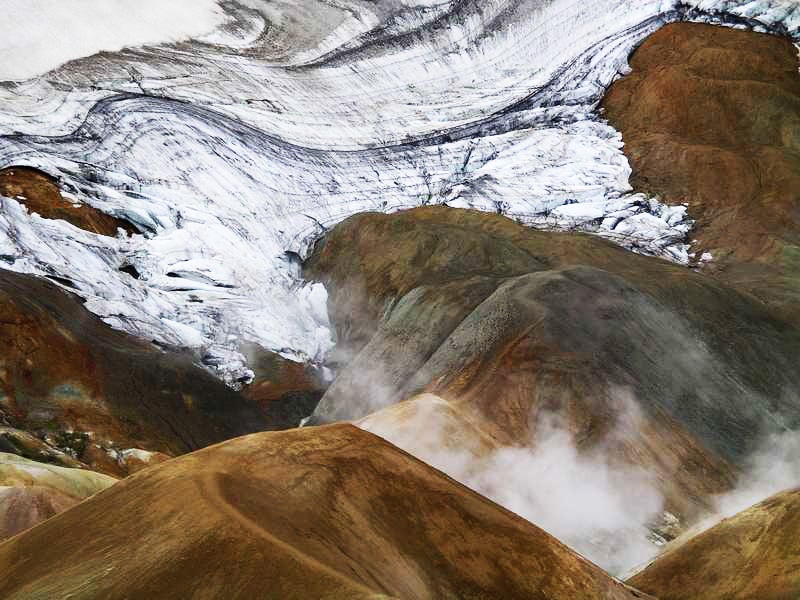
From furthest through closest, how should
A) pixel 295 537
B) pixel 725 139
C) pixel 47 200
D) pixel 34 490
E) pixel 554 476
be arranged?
pixel 725 139
pixel 47 200
pixel 554 476
pixel 34 490
pixel 295 537

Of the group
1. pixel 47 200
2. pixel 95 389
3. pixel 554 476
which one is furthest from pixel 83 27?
pixel 554 476

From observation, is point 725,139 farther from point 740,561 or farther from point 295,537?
point 295,537

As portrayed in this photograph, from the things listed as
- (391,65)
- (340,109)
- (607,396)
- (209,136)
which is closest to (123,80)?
(209,136)

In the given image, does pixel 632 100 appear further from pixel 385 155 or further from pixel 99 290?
pixel 99 290

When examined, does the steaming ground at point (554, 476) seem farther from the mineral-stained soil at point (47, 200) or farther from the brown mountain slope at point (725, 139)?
the mineral-stained soil at point (47, 200)

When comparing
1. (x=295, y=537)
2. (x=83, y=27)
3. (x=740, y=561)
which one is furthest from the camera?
(x=83, y=27)

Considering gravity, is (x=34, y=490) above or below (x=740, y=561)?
below

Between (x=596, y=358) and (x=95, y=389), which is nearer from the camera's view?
(x=596, y=358)

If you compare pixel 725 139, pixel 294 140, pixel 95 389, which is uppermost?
pixel 725 139
